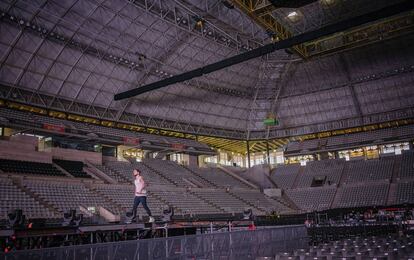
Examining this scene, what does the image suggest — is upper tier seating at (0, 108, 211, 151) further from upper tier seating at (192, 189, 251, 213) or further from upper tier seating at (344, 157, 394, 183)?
upper tier seating at (344, 157, 394, 183)

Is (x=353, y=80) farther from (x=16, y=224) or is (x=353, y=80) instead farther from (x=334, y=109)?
(x=16, y=224)

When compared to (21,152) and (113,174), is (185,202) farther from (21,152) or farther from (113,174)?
(21,152)

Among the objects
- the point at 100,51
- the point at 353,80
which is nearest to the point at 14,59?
the point at 100,51

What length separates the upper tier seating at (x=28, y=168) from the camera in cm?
2828

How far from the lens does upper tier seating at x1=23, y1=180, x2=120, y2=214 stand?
27236mm

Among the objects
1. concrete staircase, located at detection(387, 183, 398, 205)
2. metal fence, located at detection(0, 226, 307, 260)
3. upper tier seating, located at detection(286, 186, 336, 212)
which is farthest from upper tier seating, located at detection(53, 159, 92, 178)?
concrete staircase, located at detection(387, 183, 398, 205)

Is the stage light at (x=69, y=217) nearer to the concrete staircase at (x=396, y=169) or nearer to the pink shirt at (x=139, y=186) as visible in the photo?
the pink shirt at (x=139, y=186)

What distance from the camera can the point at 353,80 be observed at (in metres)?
44.4

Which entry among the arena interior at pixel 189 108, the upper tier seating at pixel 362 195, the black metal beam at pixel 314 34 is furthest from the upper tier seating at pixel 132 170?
the upper tier seating at pixel 362 195

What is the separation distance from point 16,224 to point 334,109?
4320 cm

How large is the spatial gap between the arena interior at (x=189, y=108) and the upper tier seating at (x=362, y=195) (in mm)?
193

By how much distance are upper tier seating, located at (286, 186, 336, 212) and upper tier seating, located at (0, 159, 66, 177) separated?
28604mm

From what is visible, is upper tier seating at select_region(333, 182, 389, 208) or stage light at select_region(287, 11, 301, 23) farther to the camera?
upper tier seating at select_region(333, 182, 389, 208)

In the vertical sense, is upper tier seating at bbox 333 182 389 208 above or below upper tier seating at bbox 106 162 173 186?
below
